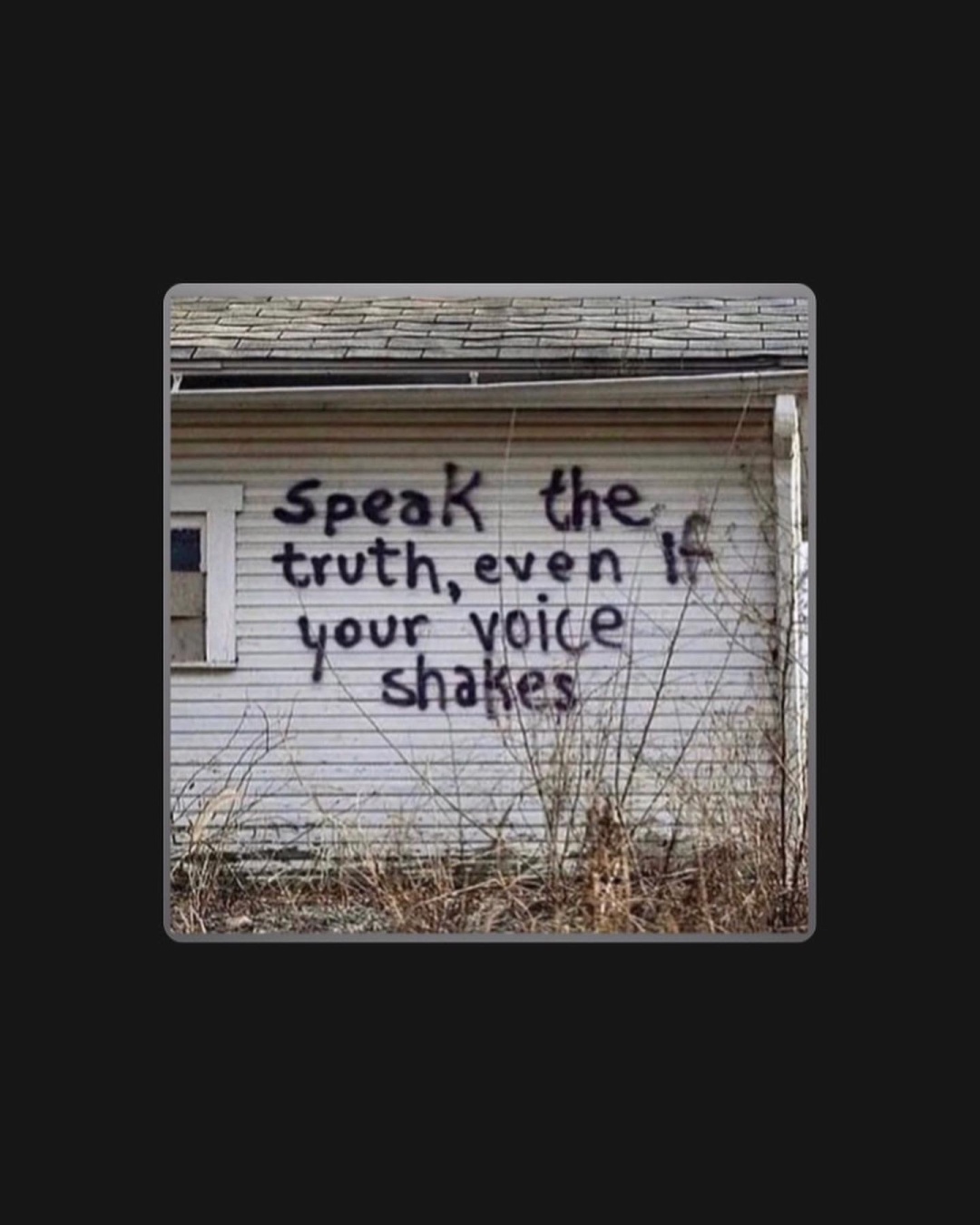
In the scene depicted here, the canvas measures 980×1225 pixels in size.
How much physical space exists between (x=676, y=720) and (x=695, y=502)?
805 mm

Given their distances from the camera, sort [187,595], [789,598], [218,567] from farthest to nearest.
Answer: [187,595], [218,567], [789,598]

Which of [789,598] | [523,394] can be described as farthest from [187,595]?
[789,598]

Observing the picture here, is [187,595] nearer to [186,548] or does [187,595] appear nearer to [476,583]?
[186,548]

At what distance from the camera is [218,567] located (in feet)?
A: 28.4

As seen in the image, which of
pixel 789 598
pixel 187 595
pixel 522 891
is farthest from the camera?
pixel 187 595

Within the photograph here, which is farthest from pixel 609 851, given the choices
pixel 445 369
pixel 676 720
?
pixel 445 369

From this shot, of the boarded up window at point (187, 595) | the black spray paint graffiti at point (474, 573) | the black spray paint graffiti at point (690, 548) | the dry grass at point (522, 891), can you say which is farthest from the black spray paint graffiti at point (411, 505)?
the dry grass at point (522, 891)

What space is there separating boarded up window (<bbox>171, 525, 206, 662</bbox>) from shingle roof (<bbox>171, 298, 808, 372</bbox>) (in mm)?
610

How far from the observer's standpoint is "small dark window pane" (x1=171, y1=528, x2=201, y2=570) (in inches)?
330

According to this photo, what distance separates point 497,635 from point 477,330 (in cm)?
111

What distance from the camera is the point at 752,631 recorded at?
28.2ft

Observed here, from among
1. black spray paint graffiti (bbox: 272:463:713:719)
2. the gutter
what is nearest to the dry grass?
black spray paint graffiti (bbox: 272:463:713:719)
